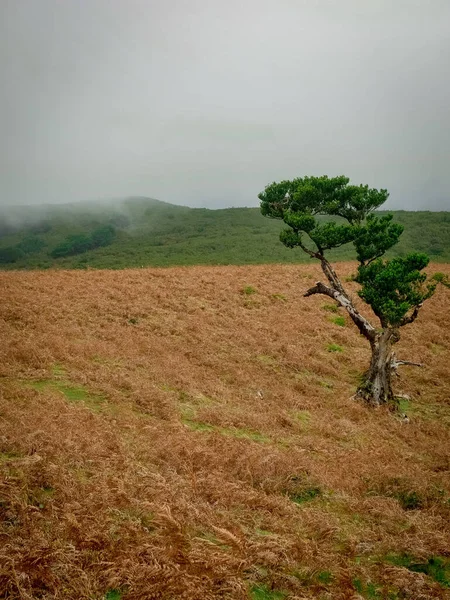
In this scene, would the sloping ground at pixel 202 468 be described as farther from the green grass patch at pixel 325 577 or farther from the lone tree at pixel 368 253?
the lone tree at pixel 368 253

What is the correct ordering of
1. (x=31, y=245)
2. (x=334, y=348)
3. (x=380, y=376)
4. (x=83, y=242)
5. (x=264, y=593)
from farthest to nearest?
(x=31, y=245), (x=83, y=242), (x=334, y=348), (x=380, y=376), (x=264, y=593)

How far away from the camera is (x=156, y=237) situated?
11044 cm

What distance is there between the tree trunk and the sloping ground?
1.04m

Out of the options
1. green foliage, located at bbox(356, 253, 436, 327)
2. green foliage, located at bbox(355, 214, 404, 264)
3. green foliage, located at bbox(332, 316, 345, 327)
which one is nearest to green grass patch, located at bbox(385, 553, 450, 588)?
green foliage, located at bbox(356, 253, 436, 327)

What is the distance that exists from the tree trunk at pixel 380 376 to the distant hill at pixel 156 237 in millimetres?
54131

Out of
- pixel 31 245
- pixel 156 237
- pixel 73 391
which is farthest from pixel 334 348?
pixel 31 245

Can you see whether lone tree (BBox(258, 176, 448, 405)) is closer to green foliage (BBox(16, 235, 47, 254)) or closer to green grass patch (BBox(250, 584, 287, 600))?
green grass patch (BBox(250, 584, 287, 600))

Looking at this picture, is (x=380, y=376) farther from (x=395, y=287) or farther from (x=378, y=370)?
(x=395, y=287)

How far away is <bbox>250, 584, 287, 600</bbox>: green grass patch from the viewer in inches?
230

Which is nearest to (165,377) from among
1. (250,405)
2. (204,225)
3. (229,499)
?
(250,405)

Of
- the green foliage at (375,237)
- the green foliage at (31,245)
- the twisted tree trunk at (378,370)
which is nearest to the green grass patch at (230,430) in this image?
the twisted tree trunk at (378,370)

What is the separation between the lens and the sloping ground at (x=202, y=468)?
5996 millimetres

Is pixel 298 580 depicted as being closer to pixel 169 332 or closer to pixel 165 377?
pixel 165 377

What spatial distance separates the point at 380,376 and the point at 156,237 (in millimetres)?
98951
